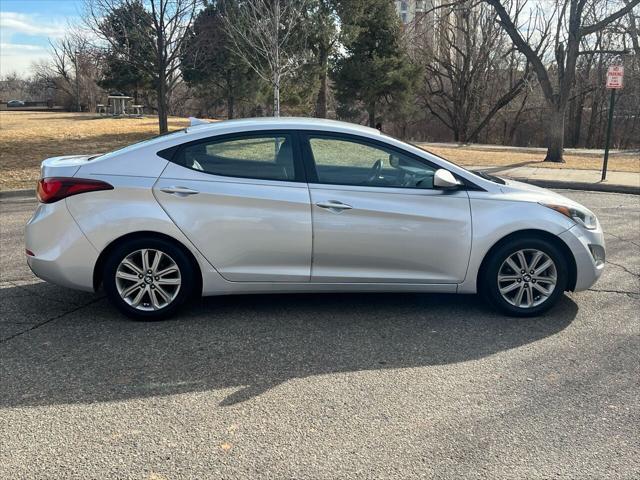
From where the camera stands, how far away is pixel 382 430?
3.16 metres

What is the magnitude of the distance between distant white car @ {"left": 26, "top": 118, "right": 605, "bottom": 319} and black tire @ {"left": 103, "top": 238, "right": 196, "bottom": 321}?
11mm

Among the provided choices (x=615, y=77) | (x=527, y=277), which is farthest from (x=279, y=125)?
(x=615, y=77)

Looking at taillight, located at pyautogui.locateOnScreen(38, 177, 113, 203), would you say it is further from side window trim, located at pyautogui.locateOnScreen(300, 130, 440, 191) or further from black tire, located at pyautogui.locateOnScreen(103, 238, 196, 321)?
side window trim, located at pyautogui.locateOnScreen(300, 130, 440, 191)

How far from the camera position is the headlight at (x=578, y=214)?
4805 millimetres

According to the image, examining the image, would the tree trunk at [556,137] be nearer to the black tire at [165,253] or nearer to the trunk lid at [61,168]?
the black tire at [165,253]

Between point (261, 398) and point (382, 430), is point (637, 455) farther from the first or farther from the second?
point (261, 398)

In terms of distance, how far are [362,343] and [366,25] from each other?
2954 centimetres

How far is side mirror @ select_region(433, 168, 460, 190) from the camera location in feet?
15.1

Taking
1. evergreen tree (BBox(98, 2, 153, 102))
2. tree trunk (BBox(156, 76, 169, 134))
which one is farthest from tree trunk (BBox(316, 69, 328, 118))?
evergreen tree (BBox(98, 2, 153, 102))

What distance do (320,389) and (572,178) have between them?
13.7 meters

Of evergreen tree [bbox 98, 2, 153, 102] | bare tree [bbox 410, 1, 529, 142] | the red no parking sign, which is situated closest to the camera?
the red no parking sign

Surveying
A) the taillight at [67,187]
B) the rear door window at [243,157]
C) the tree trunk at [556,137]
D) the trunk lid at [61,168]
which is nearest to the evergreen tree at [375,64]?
→ the tree trunk at [556,137]

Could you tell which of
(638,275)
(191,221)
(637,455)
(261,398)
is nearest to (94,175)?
(191,221)

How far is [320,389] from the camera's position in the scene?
11.8 feet
